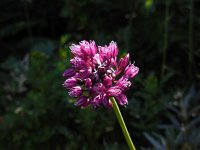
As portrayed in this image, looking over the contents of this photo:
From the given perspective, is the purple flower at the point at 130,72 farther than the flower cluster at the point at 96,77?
Yes

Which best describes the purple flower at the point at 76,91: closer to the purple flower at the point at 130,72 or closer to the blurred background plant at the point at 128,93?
the purple flower at the point at 130,72

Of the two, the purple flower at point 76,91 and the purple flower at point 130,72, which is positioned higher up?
the purple flower at point 130,72

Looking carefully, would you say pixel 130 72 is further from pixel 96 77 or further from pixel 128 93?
pixel 128 93

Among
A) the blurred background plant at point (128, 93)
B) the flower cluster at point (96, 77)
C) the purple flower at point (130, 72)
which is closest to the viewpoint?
the flower cluster at point (96, 77)

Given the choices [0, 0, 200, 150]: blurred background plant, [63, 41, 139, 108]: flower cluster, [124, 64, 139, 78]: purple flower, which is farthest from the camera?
[0, 0, 200, 150]: blurred background plant

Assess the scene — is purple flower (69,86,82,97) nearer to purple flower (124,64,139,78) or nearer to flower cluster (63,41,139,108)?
flower cluster (63,41,139,108)

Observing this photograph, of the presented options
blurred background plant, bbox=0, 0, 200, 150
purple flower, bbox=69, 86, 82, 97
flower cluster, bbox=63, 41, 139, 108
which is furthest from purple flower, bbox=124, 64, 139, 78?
blurred background plant, bbox=0, 0, 200, 150

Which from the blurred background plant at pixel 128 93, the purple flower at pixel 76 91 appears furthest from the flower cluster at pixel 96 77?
the blurred background plant at pixel 128 93

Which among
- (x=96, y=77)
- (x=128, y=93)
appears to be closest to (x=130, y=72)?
(x=96, y=77)
